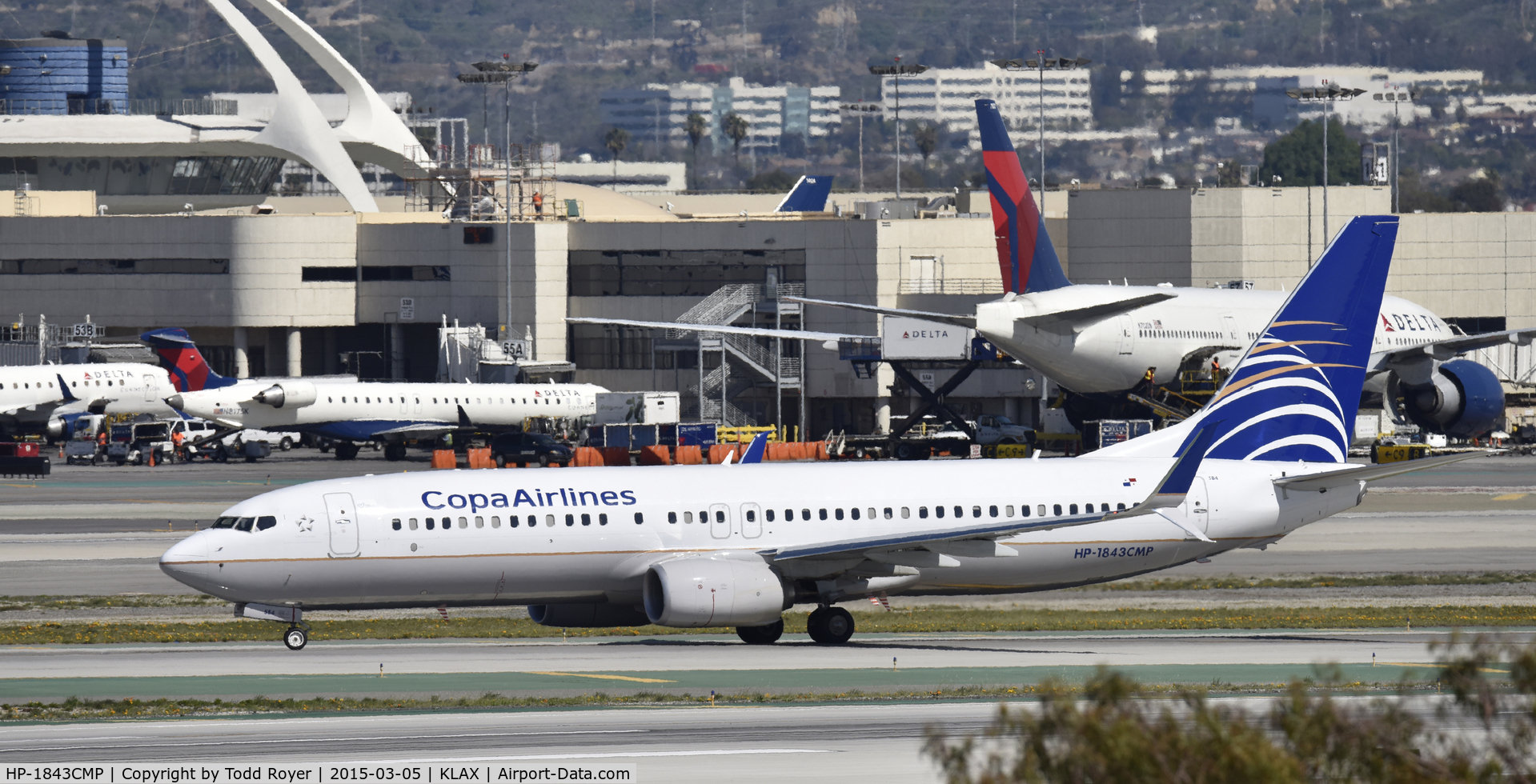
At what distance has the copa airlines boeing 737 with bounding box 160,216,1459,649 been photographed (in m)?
30.8

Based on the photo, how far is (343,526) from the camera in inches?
1219

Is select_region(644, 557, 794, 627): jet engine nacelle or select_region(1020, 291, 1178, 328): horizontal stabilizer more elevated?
select_region(1020, 291, 1178, 328): horizontal stabilizer

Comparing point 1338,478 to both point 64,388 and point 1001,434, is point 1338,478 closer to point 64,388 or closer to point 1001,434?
point 1001,434

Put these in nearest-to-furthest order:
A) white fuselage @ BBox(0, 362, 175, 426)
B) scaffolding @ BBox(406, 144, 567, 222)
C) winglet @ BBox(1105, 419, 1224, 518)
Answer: winglet @ BBox(1105, 419, 1224, 518)
white fuselage @ BBox(0, 362, 175, 426)
scaffolding @ BBox(406, 144, 567, 222)

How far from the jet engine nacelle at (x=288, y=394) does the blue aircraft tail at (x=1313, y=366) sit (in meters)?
66.6

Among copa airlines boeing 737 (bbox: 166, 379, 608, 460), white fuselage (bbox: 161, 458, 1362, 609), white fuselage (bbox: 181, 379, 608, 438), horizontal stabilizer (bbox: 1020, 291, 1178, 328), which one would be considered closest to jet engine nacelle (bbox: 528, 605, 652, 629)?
white fuselage (bbox: 161, 458, 1362, 609)

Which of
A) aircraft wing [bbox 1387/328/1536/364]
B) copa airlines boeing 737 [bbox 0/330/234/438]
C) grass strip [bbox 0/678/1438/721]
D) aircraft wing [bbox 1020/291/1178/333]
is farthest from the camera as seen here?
copa airlines boeing 737 [bbox 0/330/234/438]

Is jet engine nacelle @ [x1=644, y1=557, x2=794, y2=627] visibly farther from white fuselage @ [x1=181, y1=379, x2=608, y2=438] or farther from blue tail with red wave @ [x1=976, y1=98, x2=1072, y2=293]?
white fuselage @ [x1=181, y1=379, x2=608, y2=438]

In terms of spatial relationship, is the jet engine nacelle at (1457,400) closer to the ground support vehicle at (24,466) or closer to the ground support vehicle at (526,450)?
the ground support vehicle at (526,450)

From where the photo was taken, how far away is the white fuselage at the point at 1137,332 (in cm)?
7069

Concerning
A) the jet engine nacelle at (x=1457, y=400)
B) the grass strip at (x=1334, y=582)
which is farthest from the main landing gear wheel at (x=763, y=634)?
the jet engine nacelle at (x=1457, y=400)

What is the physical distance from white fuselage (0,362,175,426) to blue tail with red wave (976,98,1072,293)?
5150 cm

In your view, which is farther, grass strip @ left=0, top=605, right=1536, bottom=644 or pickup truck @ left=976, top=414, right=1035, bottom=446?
pickup truck @ left=976, top=414, right=1035, bottom=446

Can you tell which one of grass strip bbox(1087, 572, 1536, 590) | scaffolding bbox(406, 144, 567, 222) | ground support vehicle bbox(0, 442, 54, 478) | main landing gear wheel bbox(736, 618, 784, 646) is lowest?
ground support vehicle bbox(0, 442, 54, 478)
